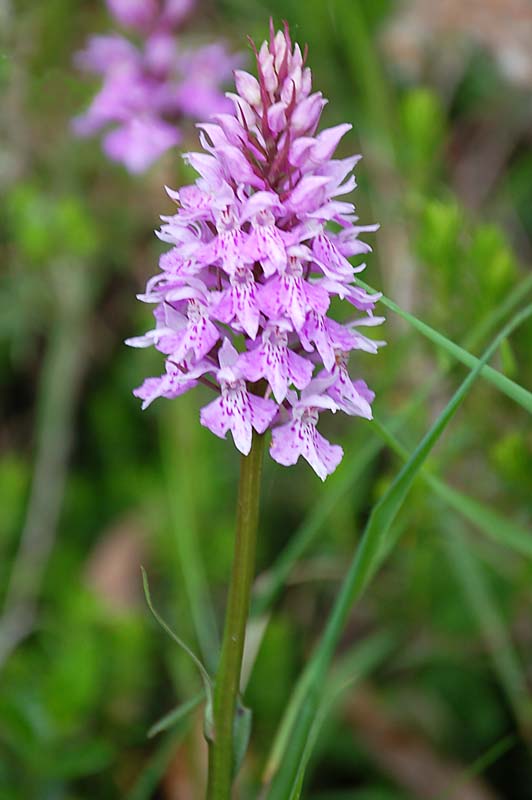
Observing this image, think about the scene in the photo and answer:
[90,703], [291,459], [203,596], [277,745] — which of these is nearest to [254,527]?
[291,459]

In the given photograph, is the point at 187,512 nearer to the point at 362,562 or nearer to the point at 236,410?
the point at 362,562

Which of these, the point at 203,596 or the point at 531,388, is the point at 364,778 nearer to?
the point at 203,596

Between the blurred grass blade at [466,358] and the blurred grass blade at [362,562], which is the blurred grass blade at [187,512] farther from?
the blurred grass blade at [466,358]

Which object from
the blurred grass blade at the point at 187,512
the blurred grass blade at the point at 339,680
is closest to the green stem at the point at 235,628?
the blurred grass blade at the point at 339,680

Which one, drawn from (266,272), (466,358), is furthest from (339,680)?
(266,272)

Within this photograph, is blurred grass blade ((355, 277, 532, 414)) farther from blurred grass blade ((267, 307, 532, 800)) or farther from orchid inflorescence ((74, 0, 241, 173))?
orchid inflorescence ((74, 0, 241, 173))

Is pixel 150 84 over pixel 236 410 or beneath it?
over
